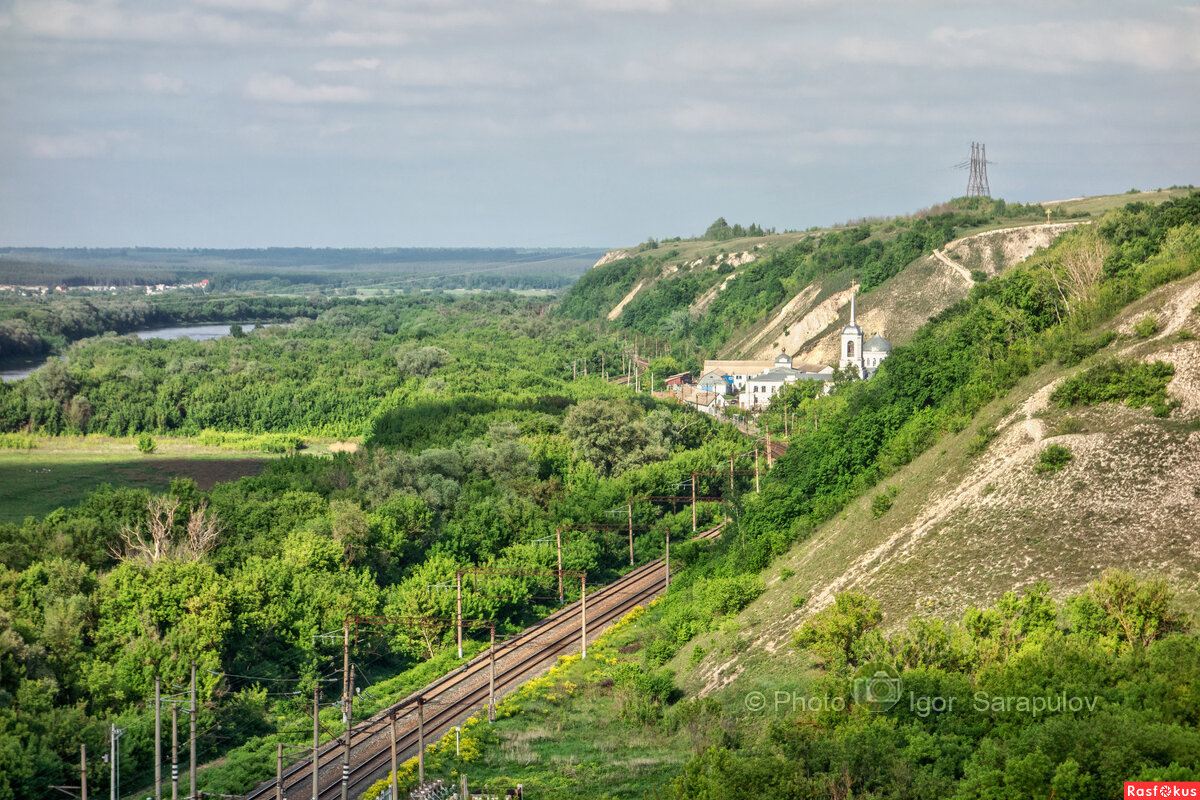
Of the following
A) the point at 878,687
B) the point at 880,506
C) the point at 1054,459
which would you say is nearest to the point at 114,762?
the point at 878,687

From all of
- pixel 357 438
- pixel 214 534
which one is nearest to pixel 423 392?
pixel 357 438

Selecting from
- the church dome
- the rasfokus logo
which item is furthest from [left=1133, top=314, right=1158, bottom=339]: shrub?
the church dome

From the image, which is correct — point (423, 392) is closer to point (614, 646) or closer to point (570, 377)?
point (570, 377)

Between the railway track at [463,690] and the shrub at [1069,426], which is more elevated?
the shrub at [1069,426]

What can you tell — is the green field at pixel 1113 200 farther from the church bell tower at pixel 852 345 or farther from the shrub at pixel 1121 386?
the shrub at pixel 1121 386

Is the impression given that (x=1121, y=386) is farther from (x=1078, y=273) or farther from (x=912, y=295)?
(x=912, y=295)

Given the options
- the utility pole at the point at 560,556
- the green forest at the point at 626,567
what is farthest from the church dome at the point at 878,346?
the utility pole at the point at 560,556
